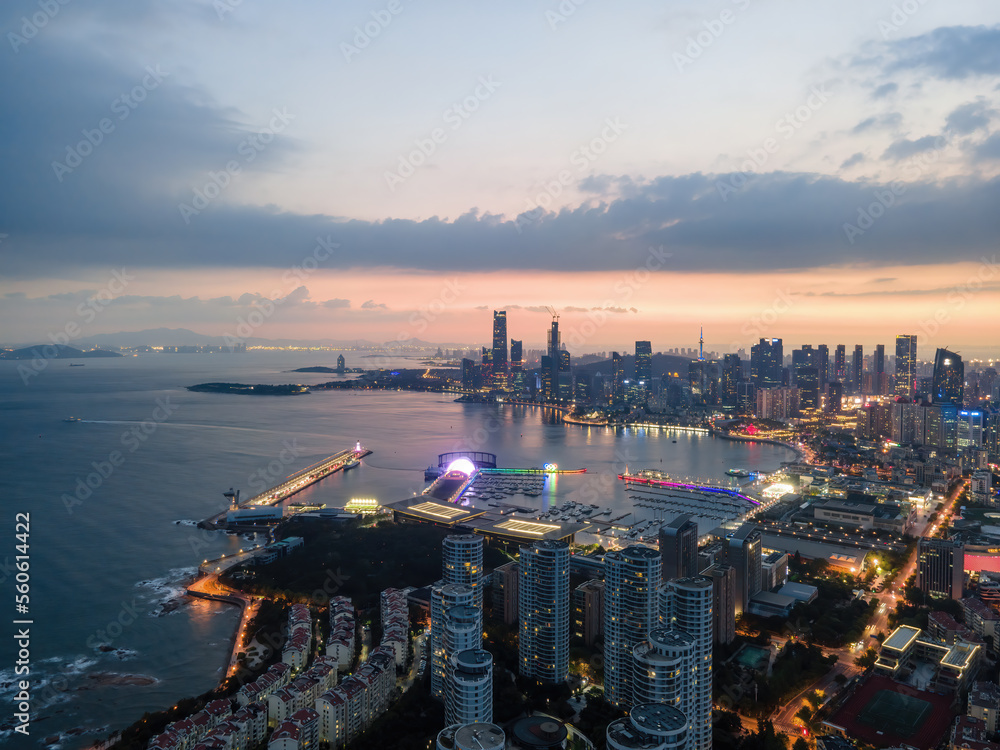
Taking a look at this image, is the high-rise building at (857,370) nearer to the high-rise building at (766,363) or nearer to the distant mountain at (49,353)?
the high-rise building at (766,363)

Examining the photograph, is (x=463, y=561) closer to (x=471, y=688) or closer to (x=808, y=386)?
(x=471, y=688)

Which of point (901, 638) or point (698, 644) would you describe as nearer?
point (698, 644)

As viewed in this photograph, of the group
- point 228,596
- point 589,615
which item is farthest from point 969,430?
point 228,596

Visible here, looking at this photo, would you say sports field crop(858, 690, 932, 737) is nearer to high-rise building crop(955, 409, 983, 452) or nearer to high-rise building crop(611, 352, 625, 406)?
high-rise building crop(955, 409, 983, 452)

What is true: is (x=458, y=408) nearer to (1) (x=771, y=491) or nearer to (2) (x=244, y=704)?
(1) (x=771, y=491)

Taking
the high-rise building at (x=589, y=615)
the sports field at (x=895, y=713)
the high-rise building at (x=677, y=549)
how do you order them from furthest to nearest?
1. the high-rise building at (x=677, y=549)
2. the high-rise building at (x=589, y=615)
3. the sports field at (x=895, y=713)

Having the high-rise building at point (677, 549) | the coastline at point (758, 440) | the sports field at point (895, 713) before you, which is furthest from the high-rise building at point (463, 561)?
the coastline at point (758, 440)

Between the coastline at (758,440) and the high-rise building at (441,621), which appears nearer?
the high-rise building at (441,621)
